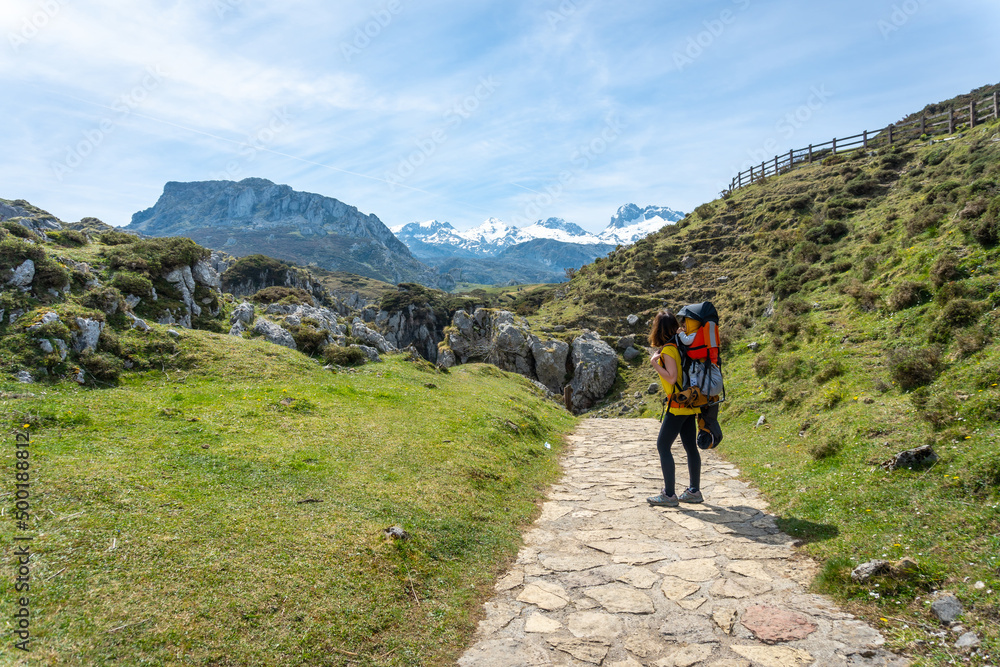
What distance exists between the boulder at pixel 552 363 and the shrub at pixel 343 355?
2311 centimetres

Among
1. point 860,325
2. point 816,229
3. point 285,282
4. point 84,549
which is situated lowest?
point 84,549

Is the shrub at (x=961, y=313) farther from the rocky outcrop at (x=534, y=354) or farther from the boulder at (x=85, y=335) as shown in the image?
the rocky outcrop at (x=534, y=354)

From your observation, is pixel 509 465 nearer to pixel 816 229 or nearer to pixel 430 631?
pixel 430 631

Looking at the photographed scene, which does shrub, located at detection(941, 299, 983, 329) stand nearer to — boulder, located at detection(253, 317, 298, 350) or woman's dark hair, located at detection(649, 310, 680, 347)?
woman's dark hair, located at detection(649, 310, 680, 347)

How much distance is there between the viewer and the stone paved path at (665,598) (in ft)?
17.4

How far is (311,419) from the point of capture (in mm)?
12945

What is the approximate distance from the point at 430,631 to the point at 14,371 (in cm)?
1326

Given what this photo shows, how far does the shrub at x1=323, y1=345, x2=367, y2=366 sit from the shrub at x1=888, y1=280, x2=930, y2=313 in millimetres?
22668

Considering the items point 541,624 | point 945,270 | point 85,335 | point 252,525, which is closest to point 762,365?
point 945,270

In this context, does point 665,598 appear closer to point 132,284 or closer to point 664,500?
point 664,500

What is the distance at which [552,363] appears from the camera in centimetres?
4388

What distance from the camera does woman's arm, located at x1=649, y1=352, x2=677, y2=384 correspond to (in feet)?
31.2

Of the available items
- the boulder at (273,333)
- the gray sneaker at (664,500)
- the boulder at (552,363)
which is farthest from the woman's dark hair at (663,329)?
the boulder at (552,363)

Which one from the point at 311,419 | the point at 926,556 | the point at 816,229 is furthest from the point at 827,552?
the point at 816,229
